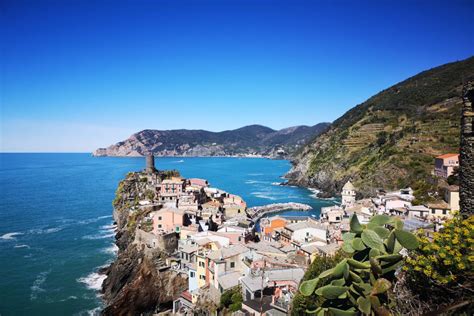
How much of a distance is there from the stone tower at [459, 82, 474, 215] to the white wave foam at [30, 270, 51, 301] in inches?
1218

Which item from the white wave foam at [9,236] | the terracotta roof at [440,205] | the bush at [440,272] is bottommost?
the white wave foam at [9,236]

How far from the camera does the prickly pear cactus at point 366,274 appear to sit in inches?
168

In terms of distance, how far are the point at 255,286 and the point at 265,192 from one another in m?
65.1

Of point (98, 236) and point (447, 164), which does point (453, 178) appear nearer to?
point (447, 164)

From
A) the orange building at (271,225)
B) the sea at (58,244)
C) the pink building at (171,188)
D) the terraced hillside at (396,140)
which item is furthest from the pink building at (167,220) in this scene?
the terraced hillside at (396,140)

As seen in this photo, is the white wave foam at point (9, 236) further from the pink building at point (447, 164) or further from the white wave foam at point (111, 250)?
the pink building at point (447, 164)

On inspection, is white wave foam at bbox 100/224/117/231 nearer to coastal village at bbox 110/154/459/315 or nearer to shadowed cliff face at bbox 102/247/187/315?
coastal village at bbox 110/154/459/315

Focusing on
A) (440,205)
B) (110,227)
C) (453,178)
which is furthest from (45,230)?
(453,178)

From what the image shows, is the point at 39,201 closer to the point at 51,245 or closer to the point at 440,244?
the point at 51,245

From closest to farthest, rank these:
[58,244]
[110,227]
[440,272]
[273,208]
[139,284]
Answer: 1. [440,272]
2. [139,284]
3. [58,244]
4. [110,227]
5. [273,208]

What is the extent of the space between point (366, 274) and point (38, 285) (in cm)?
3278

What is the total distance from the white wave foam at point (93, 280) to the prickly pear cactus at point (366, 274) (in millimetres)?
29482

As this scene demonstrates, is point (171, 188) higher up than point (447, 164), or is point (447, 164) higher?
point (447, 164)

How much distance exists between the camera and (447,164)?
4622 cm
